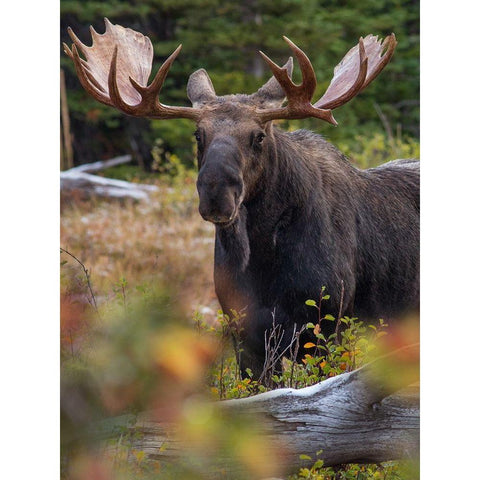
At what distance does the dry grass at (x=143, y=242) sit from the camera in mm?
5559

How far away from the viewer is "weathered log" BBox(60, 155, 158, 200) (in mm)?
7449

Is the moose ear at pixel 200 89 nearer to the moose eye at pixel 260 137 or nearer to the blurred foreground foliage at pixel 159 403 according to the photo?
the moose eye at pixel 260 137

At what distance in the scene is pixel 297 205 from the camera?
14.9 feet

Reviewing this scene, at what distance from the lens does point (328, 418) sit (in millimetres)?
3943

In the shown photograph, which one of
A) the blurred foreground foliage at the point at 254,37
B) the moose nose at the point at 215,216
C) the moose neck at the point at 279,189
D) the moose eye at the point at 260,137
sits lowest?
the moose nose at the point at 215,216

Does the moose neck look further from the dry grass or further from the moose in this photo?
the dry grass

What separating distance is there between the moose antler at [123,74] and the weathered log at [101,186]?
2417mm

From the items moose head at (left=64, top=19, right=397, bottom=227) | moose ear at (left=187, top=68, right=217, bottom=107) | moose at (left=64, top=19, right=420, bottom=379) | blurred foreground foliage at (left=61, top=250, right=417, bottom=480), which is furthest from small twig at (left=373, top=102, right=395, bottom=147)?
blurred foreground foliage at (left=61, top=250, right=417, bottom=480)

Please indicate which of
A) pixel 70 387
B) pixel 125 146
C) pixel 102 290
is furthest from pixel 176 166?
pixel 70 387

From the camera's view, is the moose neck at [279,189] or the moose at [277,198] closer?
the moose at [277,198]

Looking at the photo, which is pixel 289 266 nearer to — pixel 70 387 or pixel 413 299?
pixel 413 299

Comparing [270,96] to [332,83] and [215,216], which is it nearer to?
[332,83]

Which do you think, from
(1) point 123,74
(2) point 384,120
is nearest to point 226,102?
(1) point 123,74

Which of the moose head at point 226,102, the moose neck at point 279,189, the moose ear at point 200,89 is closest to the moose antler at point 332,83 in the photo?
the moose head at point 226,102
